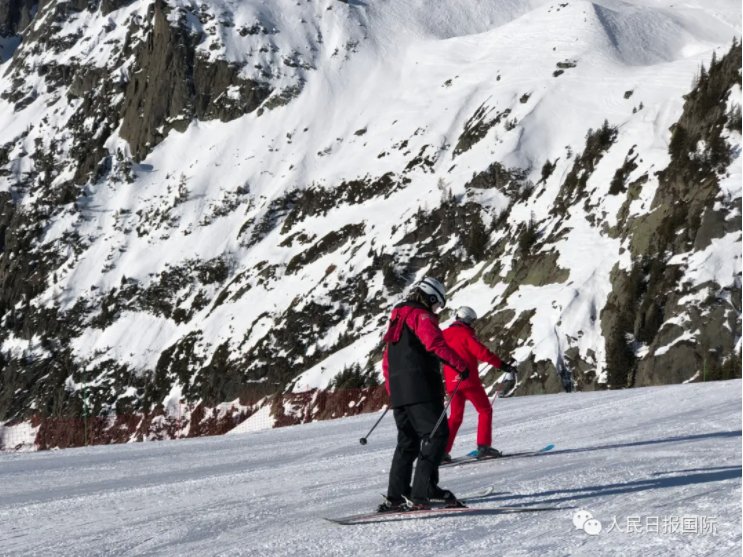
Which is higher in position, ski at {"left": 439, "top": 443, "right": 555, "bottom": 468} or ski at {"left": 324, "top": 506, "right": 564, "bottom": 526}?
ski at {"left": 324, "top": 506, "right": 564, "bottom": 526}

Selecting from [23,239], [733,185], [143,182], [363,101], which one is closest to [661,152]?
[733,185]

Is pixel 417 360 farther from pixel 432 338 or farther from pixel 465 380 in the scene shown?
pixel 465 380

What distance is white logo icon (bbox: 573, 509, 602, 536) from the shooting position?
20.5 ft

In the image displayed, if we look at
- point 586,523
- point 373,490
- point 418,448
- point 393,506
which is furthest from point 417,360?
point 373,490

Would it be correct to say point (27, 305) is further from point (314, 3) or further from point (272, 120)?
point (314, 3)

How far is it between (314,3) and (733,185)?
69.7 m

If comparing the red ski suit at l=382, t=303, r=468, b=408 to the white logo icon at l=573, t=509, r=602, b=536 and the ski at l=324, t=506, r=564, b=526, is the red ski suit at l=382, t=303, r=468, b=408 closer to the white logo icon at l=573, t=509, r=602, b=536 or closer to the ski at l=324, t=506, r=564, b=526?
the ski at l=324, t=506, r=564, b=526

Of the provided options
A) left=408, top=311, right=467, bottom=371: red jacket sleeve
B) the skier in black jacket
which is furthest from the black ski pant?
left=408, top=311, right=467, bottom=371: red jacket sleeve

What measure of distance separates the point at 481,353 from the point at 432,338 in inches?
119

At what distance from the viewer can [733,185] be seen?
33562mm

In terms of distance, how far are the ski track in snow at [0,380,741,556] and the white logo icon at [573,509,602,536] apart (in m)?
0.05

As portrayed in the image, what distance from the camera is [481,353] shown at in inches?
382


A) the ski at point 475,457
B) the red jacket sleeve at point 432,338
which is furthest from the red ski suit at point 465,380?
the red jacket sleeve at point 432,338

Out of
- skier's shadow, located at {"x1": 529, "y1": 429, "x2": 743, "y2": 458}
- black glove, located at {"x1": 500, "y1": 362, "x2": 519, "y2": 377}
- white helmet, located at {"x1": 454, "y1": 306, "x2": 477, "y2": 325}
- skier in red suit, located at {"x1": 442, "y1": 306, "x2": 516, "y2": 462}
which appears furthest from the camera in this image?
skier's shadow, located at {"x1": 529, "y1": 429, "x2": 743, "y2": 458}
